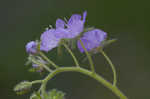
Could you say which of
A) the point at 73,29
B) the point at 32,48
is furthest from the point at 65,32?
the point at 32,48

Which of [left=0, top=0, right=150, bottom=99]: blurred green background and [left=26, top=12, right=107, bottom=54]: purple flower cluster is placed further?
[left=0, top=0, right=150, bottom=99]: blurred green background

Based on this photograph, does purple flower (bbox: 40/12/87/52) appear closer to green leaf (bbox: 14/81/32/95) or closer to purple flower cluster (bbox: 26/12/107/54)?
purple flower cluster (bbox: 26/12/107/54)

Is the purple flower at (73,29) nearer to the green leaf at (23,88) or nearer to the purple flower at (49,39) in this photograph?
the purple flower at (49,39)

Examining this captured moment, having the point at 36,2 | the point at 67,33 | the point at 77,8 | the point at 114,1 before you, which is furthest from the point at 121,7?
the point at 67,33

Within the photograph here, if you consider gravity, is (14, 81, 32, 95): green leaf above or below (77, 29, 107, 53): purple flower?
below

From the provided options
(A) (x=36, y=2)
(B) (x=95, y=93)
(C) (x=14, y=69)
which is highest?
Answer: (A) (x=36, y=2)

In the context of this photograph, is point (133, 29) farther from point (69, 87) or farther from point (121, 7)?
point (69, 87)

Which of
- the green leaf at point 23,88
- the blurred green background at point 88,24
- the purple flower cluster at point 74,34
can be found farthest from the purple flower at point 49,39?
the blurred green background at point 88,24

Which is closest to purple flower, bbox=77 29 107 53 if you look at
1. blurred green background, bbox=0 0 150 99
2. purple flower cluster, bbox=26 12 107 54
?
purple flower cluster, bbox=26 12 107 54
